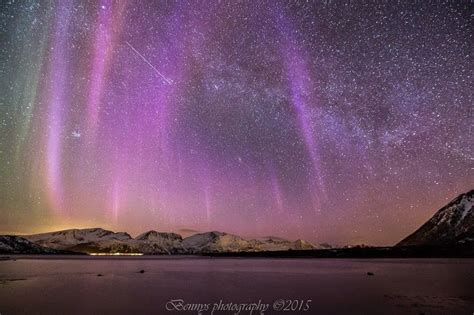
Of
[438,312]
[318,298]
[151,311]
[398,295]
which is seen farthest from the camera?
[398,295]

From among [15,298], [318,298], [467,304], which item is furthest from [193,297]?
[467,304]

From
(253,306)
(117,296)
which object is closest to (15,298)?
(117,296)

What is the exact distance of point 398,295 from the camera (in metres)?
37.4

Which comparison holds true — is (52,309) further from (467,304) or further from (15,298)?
(467,304)

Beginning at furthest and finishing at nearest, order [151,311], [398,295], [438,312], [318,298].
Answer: [398,295]
[318,298]
[151,311]
[438,312]

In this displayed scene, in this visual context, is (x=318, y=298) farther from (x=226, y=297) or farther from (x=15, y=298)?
(x=15, y=298)

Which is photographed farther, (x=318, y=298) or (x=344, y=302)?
(x=318, y=298)

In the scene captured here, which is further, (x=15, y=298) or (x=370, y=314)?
(x=15, y=298)

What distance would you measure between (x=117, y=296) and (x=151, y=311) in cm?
1206

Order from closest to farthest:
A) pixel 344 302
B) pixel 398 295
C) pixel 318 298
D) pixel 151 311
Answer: pixel 151 311
pixel 344 302
pixel 318 298
pixel 398 295

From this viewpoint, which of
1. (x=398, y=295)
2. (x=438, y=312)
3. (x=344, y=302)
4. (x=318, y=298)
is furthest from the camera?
(x=398, y=295)

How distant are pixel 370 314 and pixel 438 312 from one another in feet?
15.3

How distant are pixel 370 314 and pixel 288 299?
9.47 meters

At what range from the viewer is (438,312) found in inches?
1018
